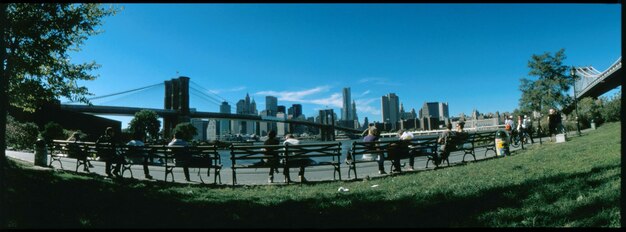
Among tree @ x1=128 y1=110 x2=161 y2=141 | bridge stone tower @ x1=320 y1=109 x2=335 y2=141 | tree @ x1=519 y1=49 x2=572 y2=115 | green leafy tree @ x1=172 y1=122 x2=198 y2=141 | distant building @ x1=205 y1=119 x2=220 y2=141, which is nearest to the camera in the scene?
tree @ x1=519 y1=49 x2=572 y2=115

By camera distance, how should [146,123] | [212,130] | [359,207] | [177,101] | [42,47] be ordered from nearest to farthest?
[359,207]
[42,47]
[146,123]
[177,101]
[212,130]

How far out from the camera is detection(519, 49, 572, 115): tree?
35.8 m

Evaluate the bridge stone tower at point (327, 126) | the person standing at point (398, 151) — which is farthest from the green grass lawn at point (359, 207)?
the bridge stone tower at point (327, 126)

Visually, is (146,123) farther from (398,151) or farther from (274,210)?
(274,210)

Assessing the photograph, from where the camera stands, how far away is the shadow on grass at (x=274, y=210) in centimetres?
363

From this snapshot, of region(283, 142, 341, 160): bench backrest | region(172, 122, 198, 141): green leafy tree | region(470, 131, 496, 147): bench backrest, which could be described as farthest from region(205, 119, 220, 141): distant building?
region(283, 142, 341, 160): bench backrest

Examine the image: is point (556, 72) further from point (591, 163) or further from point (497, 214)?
point (497, 214)

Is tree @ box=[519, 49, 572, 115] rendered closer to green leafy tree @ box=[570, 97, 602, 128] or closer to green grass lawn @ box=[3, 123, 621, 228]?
green leafy tree @ box=[570, 97, 602, 128]

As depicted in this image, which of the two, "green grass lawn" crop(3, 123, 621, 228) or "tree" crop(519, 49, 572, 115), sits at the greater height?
"tree" crop(519, 49, 572, 115)

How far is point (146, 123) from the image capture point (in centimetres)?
6325

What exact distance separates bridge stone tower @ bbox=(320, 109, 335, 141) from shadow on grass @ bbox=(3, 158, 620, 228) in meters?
76.9

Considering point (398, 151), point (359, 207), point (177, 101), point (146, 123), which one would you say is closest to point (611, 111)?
point (398, 151)

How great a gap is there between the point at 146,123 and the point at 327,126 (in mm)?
40101

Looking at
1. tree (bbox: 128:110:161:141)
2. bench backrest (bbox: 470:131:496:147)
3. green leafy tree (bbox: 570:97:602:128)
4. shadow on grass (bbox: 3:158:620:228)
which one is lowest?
shadow on grass (bbox: 3:158:620:228)
